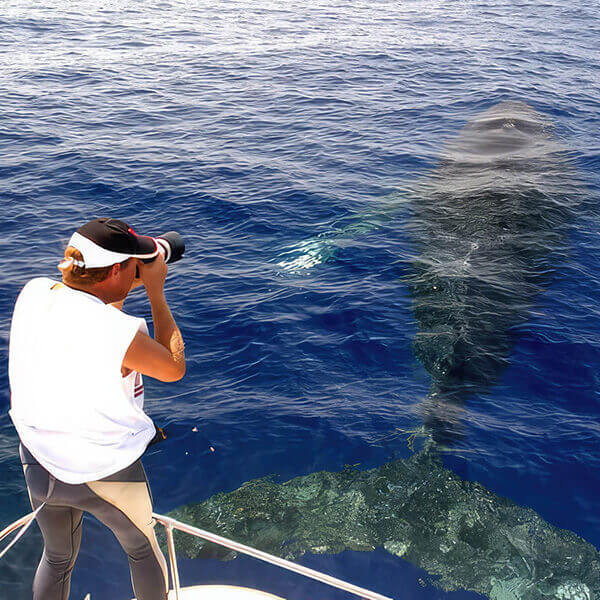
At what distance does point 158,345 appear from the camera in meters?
3.76

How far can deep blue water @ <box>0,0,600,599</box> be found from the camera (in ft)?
27.0

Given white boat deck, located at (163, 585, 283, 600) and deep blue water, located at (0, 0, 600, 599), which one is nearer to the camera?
white boat deck, located at (163, 585, 283, 600)

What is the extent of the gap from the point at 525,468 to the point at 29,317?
689 cm

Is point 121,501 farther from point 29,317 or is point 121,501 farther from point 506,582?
point 506,582

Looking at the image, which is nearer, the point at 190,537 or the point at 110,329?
the point at 110,329

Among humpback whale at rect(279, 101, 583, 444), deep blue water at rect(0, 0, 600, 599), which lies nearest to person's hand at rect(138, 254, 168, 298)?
deep blue water at rect(0, 0, 600, 599)

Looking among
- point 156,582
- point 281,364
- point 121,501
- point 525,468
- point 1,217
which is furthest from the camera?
point 1,217

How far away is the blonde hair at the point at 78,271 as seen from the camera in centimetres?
380

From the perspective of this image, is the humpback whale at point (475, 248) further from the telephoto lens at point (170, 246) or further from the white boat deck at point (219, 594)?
the telephoto lens at point (170, 246)

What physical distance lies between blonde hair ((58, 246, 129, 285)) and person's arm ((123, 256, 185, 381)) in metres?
0.26

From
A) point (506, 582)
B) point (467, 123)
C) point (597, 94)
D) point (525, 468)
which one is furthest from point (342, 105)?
point (506, 582)

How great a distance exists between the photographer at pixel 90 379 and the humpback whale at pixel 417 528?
133 inches

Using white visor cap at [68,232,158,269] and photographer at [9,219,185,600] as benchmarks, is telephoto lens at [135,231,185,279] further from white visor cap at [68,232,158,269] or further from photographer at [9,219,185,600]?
white visor cap at [68,232,158,269]

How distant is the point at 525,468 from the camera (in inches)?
328
